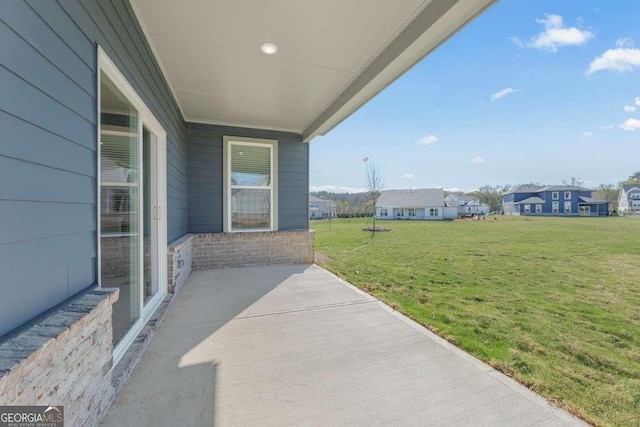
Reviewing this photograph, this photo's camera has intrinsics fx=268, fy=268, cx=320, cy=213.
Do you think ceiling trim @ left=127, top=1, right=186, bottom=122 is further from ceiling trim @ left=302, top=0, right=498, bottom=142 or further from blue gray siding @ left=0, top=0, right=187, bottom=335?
ceiling trim @ left=302, top=0, right=498, bottom=142

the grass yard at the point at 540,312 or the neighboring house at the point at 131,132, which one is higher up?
the neighboring house at the point at 131,132

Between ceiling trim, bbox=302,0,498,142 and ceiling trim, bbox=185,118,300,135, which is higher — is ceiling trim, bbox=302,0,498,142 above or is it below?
below

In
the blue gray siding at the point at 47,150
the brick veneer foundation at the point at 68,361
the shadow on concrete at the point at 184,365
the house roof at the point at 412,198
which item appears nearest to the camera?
the brick veneer foundation at the point at 68,361

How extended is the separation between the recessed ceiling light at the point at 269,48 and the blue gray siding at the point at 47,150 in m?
1.29

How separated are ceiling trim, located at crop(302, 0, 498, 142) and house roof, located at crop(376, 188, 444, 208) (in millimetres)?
30589

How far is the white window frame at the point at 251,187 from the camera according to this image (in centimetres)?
536

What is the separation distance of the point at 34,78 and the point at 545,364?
359 centimetres

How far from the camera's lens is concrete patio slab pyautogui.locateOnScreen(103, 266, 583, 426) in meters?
1.57

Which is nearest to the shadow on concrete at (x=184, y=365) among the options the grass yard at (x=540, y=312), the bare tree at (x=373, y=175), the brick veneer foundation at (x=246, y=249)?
the brick veneer foundation at (x=246, y=249)

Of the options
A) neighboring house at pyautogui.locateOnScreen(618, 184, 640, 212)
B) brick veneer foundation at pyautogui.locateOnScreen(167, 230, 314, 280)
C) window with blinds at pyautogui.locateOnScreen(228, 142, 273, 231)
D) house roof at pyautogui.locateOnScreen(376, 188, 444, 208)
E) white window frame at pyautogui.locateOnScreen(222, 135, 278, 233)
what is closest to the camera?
brick veneer foundation at pyautogui.locateOnScreen(167, 230, 314, 280)

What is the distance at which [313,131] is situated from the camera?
527 cm

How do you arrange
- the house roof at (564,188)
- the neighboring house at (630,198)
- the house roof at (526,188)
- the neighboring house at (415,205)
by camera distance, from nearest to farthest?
the neighboring house at (415,205) < the house roof at (564,188) < the house roof at (526,188) < the neighboring house at (630,198)

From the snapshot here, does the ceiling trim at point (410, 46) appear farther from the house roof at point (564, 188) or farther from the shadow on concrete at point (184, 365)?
the house roof at point (564, 188)

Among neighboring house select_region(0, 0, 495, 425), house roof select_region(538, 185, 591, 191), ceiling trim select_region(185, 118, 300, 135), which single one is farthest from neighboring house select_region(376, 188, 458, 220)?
neighboring house select_region(0, 0, 495, 425)
